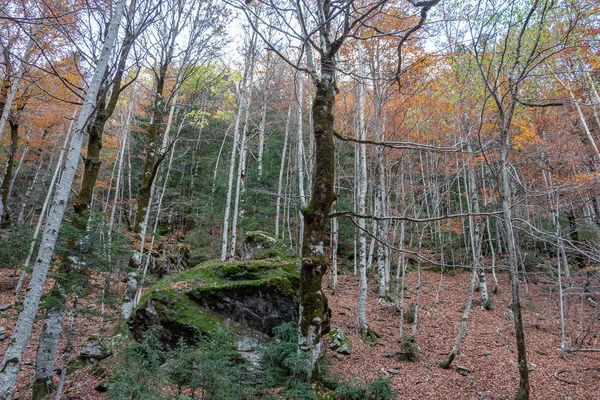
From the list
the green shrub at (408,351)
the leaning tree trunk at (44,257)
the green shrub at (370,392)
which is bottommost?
the green shrub at (408,351)

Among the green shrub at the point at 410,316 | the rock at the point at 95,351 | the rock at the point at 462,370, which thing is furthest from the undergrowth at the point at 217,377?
the green shrub at the point at 410,316

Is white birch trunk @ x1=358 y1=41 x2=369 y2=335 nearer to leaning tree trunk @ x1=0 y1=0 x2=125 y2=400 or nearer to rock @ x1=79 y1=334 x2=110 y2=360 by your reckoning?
leaning tree trunk @ x1=0 y1=0 x2=125 y2=400

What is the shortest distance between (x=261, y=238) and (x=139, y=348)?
5.09 metres

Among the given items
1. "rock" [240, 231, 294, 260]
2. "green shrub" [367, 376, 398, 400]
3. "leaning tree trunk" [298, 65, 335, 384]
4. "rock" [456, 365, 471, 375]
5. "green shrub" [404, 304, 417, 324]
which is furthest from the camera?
"green shrub" [404, 304, 417, 324]

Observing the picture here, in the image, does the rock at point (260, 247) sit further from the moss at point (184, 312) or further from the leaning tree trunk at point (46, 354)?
the leaning tree trunk at point (46, 354)

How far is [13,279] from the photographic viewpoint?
36.8ft

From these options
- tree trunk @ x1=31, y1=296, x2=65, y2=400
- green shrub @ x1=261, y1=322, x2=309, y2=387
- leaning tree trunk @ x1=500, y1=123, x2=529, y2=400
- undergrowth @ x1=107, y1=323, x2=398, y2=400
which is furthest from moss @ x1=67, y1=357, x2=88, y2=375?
leaning tree trunk @ x1=500, y1=123, x2=529, y2=400

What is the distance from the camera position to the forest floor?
5.39 metres

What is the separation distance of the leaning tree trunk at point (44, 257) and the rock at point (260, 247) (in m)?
5.28

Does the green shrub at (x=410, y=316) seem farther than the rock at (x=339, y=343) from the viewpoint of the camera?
Yes

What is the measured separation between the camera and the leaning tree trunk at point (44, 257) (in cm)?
313

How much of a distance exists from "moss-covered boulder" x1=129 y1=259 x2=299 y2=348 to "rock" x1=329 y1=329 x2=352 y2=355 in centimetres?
158

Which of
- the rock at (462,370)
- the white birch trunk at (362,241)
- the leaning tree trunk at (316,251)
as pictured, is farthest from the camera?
the white birch trunk at (362,241)

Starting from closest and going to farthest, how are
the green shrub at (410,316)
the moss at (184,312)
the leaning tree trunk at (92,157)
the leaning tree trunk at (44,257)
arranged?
the leaning tree trunk at (44,257) → the leaning tree trunk at (92,157) → the moss at (184,312) → the green shrub at (410,316)
